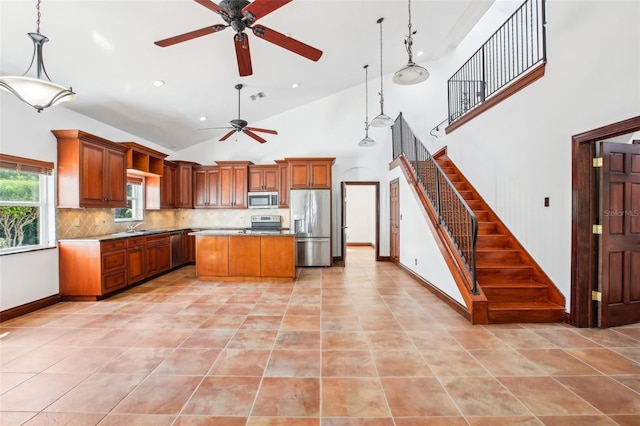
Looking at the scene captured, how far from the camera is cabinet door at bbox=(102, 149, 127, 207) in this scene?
451 centimetres

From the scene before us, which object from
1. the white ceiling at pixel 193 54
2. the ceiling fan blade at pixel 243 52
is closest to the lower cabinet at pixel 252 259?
the white ceiling at pixel 193 54

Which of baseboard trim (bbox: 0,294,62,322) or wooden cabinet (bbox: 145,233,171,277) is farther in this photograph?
wooden cabinet (bbox: 145,233,171,277)

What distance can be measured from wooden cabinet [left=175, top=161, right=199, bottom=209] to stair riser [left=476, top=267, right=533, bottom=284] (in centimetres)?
643

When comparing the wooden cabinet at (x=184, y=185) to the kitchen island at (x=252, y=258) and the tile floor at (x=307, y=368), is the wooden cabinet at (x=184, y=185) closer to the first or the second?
the kitchen island at (x=252, y=258)

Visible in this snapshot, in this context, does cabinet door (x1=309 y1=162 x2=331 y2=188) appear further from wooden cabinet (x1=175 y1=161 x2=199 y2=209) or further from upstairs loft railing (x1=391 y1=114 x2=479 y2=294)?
wooden cabinet (x1=175 y1=161 x2=199 y2=209)

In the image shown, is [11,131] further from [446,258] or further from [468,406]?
[446,258]

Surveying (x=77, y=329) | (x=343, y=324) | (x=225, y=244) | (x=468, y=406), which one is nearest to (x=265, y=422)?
(x=468, y=406)

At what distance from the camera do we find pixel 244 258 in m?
5.22

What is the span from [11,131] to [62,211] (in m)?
1.21

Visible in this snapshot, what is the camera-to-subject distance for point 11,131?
11.3 ft

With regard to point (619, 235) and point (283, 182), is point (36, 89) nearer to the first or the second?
point (283, 182)

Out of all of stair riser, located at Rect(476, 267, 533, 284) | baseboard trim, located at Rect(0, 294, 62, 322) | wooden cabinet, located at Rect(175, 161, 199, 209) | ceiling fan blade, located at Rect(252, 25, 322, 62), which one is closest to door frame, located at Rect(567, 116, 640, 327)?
stair riser, located at Rect(476, 267, 533, 284)

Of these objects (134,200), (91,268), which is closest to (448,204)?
(91,268)

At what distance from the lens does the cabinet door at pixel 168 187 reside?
6285mm
